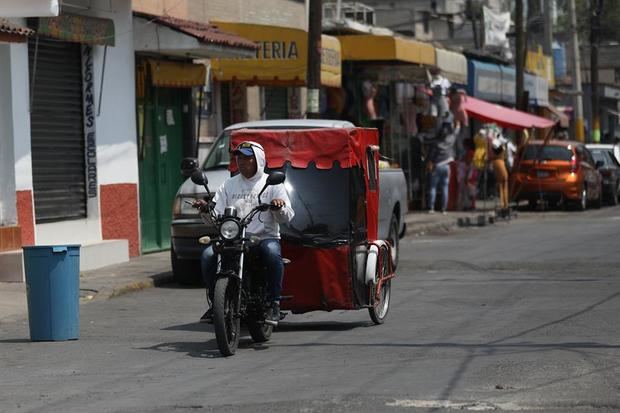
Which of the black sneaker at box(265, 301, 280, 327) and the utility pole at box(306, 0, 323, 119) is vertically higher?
the utility pole at box(306, 0, 323, 119)

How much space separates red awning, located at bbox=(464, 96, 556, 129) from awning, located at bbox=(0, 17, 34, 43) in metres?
18.7

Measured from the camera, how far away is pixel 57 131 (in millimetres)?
19750

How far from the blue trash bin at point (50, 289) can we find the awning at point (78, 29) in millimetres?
6506

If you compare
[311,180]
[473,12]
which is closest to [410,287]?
[311,180]

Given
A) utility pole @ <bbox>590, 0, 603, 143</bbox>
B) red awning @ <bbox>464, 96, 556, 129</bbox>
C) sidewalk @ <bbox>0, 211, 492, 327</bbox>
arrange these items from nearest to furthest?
sidewalk @ <bbox>0, 211, 492, 327</bbox> < red awning @ <bbox>464, 96, 556, 129</bbox> < utility pole @ <bbox>590, 0, 603, 143</bbox>

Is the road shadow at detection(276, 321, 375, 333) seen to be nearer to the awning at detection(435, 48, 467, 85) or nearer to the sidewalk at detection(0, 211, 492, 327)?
the sidewalk at detection(0, 211, 492, 327)

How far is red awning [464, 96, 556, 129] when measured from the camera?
1309 inches

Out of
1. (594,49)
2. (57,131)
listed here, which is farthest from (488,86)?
(57,131)

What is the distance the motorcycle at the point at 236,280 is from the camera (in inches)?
432

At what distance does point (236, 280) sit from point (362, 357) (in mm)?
1238

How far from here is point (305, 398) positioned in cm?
888

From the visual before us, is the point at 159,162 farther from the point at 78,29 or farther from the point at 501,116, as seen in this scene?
the point at 501,116

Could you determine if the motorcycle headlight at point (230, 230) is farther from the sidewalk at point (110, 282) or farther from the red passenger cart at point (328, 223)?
the sidewalk at point (110, 282)

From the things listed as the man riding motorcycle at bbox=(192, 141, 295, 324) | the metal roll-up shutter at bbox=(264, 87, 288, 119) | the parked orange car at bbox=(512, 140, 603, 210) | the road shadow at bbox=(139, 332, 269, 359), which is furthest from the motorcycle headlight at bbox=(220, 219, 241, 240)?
the parked orange car at bbox=(512, 140, 603, 210)
